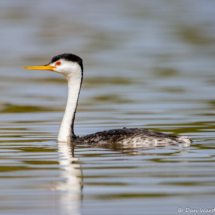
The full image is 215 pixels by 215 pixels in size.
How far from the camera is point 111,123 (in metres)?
15.4

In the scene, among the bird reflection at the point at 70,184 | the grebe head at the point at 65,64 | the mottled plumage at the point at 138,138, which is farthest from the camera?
the grebe head at the point at 65,64

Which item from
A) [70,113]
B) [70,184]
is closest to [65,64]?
[70,113]

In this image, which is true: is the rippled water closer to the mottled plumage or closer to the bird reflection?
the bird reflection

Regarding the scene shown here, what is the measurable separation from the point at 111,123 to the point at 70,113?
8.38 ft

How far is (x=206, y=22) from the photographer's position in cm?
5769

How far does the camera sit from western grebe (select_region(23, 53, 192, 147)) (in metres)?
11.8

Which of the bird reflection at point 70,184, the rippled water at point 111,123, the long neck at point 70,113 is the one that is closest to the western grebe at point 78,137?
the long neck at point 70,113

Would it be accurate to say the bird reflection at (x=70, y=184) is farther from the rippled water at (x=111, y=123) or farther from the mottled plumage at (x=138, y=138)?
the mottled plumage at (x=138, y=138)

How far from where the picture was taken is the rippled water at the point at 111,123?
816cm

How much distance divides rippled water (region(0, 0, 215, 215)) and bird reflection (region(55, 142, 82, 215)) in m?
0.02

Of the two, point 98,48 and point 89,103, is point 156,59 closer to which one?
point 98,48

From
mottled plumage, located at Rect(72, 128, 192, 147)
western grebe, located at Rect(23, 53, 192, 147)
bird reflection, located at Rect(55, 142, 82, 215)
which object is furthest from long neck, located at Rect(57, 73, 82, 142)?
bird reflection, located at Rect(55, 142, 82, 215)

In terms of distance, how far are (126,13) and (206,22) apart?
524 inches

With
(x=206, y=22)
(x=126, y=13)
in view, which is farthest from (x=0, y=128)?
(x=126, y=13)
